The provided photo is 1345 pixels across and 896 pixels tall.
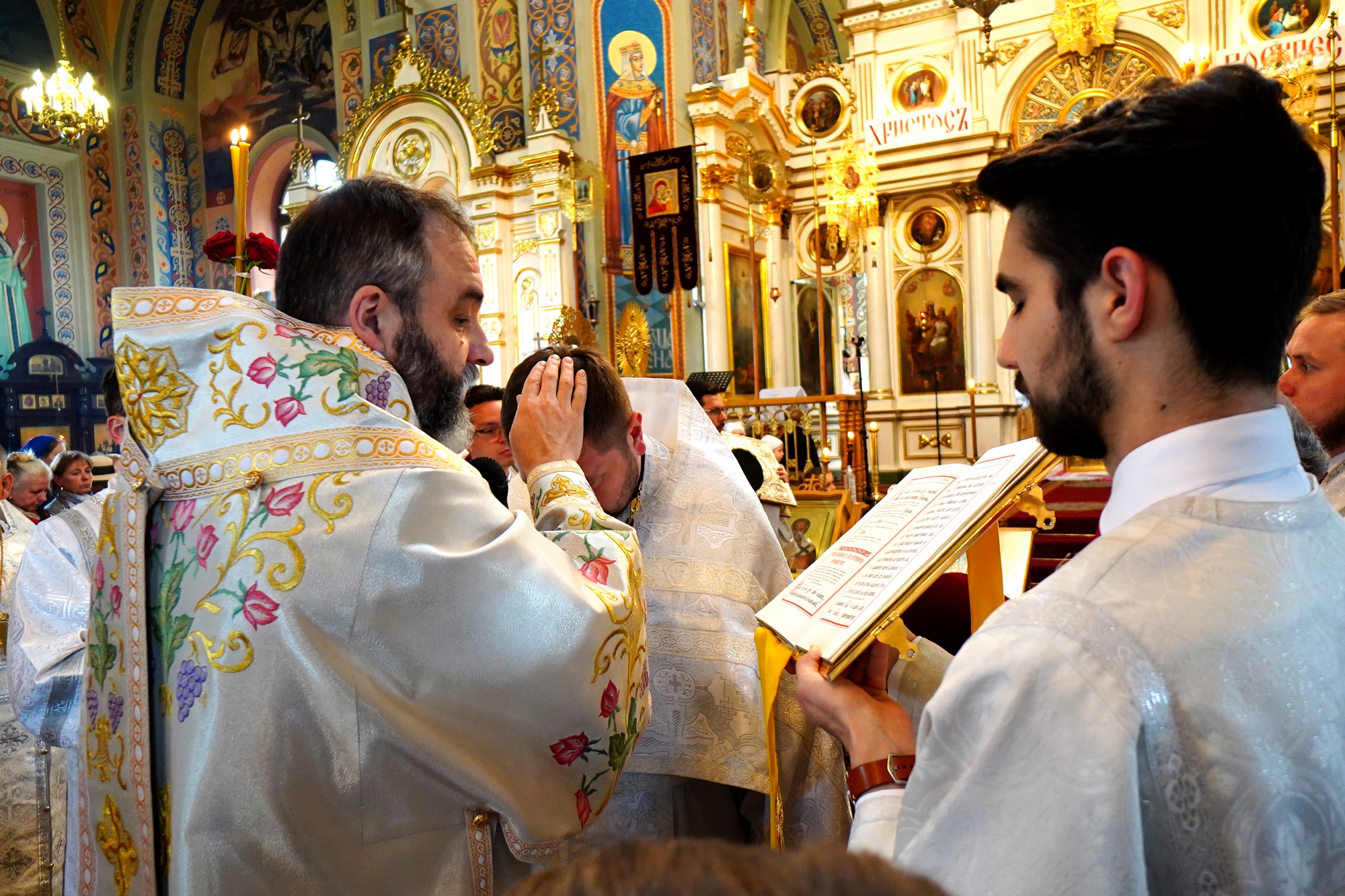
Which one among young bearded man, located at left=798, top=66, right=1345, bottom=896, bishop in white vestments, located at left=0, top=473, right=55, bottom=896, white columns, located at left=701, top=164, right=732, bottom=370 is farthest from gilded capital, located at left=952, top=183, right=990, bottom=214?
young bearded man, located at left=798, top=66, right=1345, bottom=896

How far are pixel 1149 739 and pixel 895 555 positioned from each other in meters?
0.46

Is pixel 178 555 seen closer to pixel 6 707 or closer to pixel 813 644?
pixel 813 644

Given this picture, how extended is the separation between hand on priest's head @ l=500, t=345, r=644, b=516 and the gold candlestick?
56cm

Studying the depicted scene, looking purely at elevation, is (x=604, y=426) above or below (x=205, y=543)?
above

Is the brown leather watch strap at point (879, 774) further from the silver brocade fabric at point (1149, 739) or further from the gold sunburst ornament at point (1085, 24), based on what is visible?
the gold sunburst ornament at point (1085, 24)

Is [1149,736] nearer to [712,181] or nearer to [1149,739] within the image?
[1149,739]

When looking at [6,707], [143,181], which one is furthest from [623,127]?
[6,707]

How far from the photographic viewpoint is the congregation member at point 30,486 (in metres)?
5.51

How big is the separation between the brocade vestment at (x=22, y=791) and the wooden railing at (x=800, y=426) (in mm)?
5803

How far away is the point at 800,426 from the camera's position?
937 centimetres

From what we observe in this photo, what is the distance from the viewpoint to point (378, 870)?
51.3 inches

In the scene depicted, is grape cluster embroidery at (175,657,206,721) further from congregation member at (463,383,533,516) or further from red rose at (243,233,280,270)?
congregation member at (463,383,533,516)

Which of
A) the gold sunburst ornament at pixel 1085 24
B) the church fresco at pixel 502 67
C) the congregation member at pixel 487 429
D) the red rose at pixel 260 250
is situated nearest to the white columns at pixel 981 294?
the gold sunburst ornament at pixel 1085 24

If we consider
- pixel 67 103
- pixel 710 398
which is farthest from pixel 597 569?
pixel 67 103
